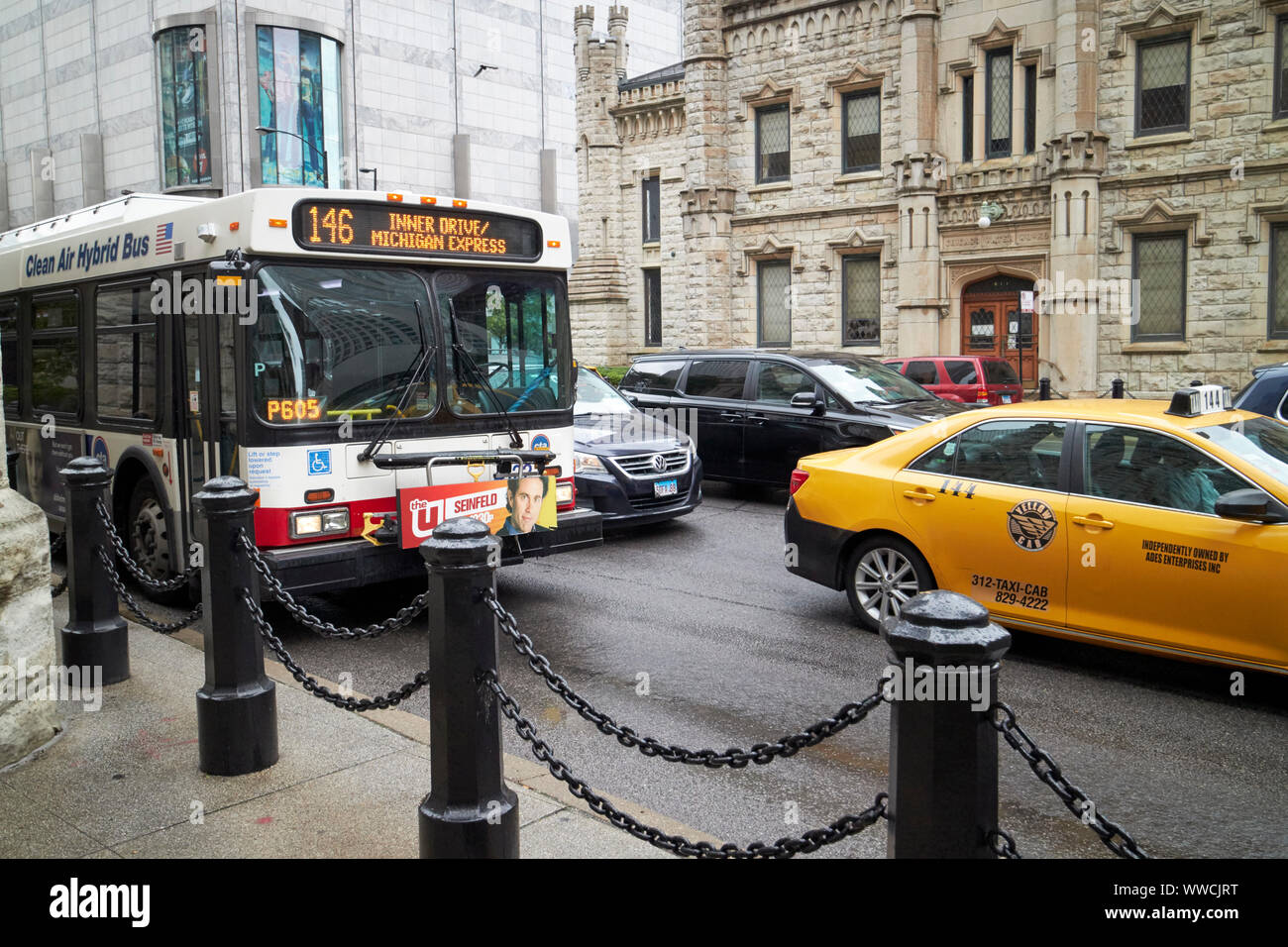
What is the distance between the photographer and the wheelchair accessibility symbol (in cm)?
723

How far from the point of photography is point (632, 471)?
11180 millimetres

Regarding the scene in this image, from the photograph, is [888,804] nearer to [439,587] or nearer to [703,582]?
[439,587]

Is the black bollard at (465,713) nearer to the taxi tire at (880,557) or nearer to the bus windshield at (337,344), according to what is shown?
the bus windshield at (337,344)

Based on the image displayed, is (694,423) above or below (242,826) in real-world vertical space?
above

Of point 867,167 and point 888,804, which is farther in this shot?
point 867,167

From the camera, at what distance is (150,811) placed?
4516 mm

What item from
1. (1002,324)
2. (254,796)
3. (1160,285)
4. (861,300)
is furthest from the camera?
(861,300)

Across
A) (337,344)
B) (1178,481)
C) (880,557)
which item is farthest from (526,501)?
(1178,481)

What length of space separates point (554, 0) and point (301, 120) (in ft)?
49.1

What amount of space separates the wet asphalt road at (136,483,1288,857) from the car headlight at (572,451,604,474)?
1.60 meters

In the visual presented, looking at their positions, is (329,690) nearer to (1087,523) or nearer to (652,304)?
(1087,523)

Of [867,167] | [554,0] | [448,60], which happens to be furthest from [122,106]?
[867,167]

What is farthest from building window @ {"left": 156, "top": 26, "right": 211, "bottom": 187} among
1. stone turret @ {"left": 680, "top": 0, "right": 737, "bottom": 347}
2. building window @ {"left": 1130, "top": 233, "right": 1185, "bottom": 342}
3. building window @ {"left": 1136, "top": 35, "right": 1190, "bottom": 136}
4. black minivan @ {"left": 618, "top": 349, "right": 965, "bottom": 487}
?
building window @ {"left": 1130, "top": 233, "right": 1185, "bottom": 342}

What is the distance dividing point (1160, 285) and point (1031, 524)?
18.7 meters
